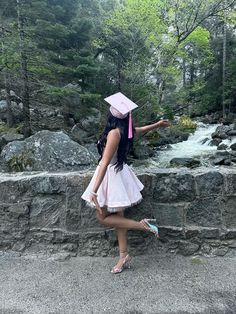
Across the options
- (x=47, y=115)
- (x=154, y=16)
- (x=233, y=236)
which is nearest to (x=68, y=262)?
(x=233, y=236)

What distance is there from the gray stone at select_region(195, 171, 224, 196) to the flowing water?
11771 millimetres

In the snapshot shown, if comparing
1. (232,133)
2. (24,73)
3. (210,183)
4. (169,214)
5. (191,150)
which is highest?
(24,73)

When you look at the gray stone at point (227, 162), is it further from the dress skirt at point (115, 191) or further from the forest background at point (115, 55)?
the dress skirt at point (115, 191)

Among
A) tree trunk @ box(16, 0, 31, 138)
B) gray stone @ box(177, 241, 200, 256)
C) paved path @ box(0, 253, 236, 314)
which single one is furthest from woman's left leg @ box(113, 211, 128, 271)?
tree trunk @ box(16, 0, 31, 138)

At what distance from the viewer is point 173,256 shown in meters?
3.37

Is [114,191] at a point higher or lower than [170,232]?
higher

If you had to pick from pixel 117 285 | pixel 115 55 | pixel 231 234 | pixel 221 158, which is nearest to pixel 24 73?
pixel 221 158

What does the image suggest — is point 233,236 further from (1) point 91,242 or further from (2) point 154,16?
(2) point 154,16

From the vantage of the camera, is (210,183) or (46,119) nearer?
(210,183)

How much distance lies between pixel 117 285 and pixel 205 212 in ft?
3.59

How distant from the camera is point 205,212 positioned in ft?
11.1

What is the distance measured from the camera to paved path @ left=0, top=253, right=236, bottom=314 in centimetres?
257

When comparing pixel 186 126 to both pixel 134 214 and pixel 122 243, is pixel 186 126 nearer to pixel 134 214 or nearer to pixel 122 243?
pixel 134 214

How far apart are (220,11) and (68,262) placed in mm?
24261
